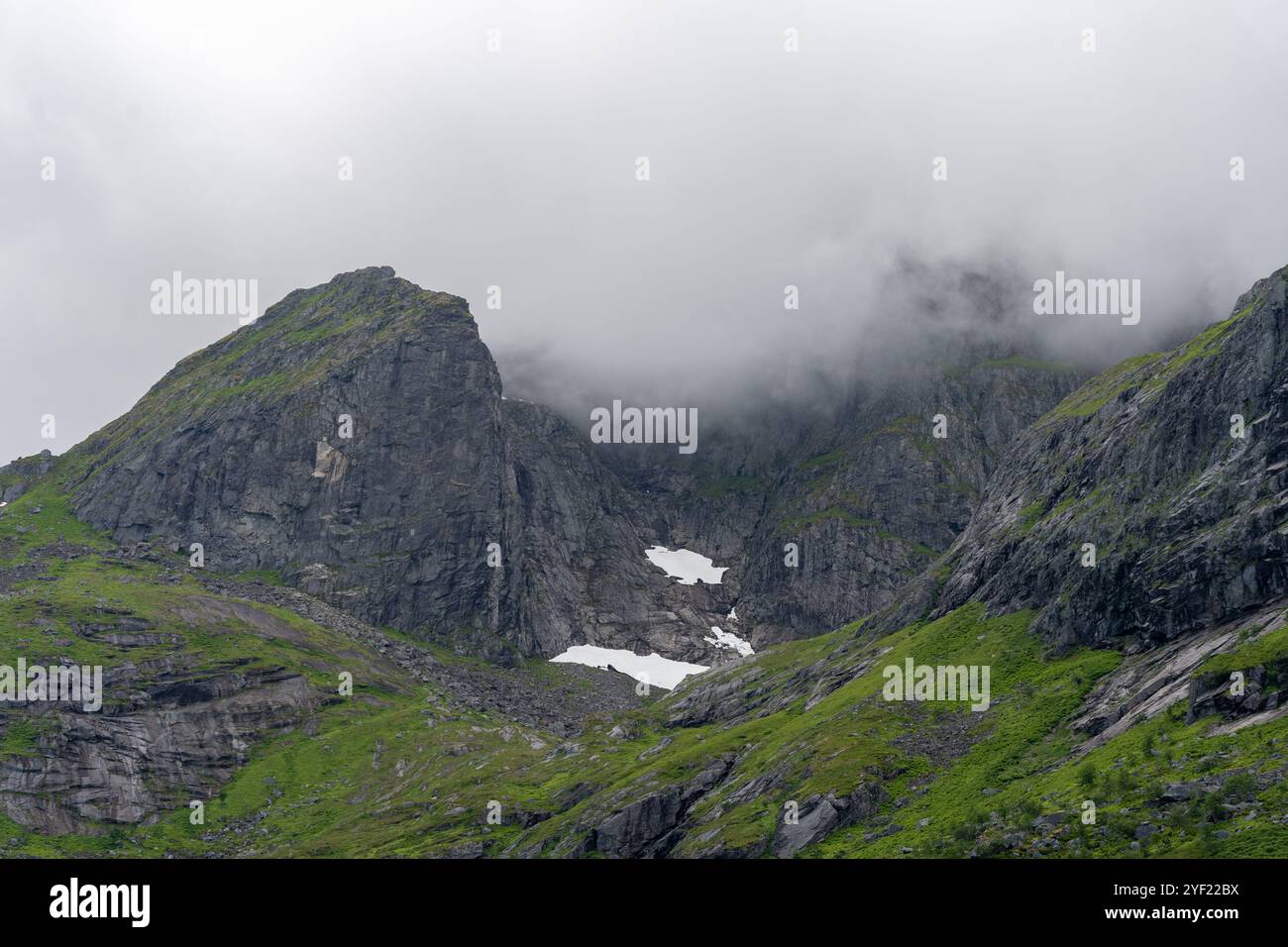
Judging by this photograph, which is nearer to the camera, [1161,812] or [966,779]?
[1161,812]

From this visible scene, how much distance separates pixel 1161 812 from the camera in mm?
93312

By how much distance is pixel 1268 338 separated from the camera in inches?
5925

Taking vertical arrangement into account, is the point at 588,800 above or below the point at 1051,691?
below

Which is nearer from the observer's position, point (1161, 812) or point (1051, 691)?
point (1161, 812)
